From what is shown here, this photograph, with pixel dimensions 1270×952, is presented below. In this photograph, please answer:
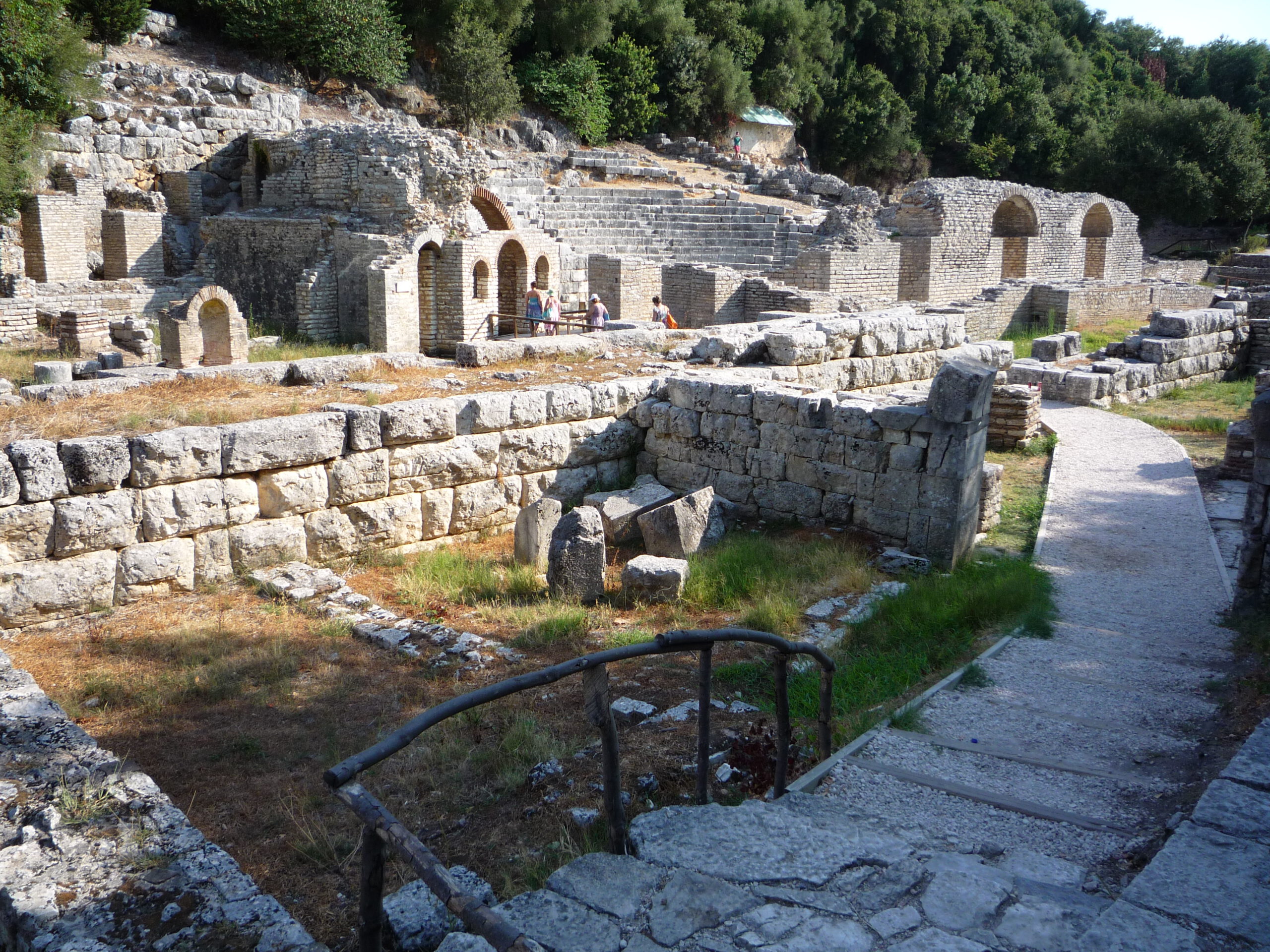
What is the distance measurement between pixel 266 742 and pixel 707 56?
41.4 metres

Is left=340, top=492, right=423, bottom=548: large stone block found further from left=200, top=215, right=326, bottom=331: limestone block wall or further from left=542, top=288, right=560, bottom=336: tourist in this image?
left=200, top=215, right=326, bottom=331: limestone block wall

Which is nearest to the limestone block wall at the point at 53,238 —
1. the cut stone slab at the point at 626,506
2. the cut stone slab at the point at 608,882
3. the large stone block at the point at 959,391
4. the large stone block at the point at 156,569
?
the large stone block at the point at 156,569

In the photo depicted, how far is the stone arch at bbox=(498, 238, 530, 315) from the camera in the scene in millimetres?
19500

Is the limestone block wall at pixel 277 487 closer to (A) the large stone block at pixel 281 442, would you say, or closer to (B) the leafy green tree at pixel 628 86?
(A) the large stone block at pixel 281 442

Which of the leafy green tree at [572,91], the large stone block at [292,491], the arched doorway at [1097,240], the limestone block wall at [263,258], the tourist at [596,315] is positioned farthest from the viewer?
the leafy green tree at [572,91]

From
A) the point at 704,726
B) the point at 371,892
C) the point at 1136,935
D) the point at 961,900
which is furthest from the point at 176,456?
the point at 1136,935

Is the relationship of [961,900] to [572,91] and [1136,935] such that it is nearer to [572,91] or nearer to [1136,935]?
[1136,935]

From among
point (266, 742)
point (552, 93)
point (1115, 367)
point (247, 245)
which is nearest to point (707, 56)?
point (552, 93)

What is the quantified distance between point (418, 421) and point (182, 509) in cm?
Result: 187

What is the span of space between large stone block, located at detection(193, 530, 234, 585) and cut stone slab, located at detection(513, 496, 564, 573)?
84.4 inches

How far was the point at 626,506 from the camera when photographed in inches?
330

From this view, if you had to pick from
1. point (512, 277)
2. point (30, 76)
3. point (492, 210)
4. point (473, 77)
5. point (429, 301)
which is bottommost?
point (429, 301)

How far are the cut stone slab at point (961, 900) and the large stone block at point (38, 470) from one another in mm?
5568

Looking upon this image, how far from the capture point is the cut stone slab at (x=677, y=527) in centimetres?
777
